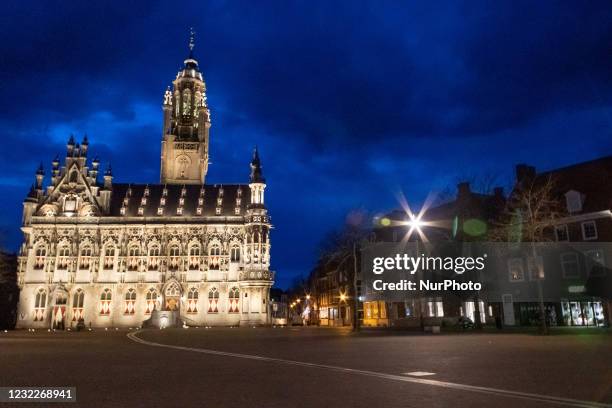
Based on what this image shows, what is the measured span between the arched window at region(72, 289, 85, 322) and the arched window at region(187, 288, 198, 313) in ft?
50.6

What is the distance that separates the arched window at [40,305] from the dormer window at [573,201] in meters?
69.4

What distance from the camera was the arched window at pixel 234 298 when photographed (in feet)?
238

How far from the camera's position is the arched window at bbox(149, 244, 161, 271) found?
7325 cm

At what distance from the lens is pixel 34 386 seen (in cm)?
1070

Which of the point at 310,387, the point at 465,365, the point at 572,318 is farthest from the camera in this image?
the point at 572,318

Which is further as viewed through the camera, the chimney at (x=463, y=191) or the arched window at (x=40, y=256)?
the arched window at (x=40, y=256)

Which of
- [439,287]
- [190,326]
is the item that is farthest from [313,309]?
[439,287]

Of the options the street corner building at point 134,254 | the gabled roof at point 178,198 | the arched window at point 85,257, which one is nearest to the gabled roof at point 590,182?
the street corner building at point 134,254

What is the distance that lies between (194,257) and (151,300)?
8.84 m

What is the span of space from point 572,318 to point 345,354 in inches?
1450

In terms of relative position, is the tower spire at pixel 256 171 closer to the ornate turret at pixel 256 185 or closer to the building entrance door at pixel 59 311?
the ornate turret at pixel 256 185

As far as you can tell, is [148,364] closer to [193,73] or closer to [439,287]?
[439,287]

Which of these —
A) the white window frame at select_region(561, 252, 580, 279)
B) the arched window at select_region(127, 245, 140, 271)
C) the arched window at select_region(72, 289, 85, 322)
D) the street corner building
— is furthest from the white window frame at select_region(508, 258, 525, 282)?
the arched window at select_region(72, 289, 85, 322)

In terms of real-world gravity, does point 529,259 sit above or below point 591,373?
above
